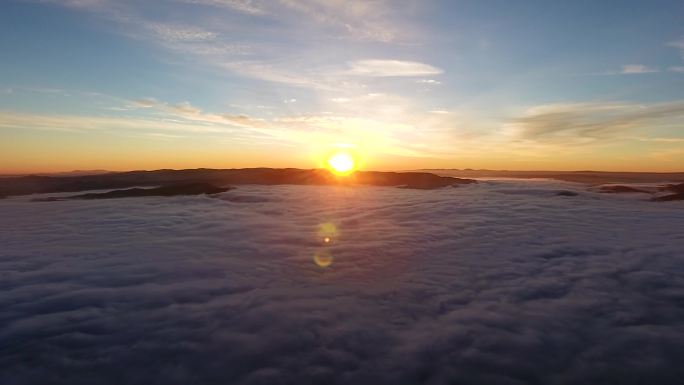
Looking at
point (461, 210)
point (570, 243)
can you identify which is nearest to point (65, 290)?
point (570, 243)

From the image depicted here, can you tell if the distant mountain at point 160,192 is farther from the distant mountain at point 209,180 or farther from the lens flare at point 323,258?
the lens flare at point 323,258

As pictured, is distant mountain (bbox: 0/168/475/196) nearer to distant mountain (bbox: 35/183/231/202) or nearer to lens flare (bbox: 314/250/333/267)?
distant mountain (bbox: 35/183/231/202)

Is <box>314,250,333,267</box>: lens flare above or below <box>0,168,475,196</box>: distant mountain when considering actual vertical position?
below

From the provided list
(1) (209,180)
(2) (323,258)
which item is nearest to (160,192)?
(1) (209,180)

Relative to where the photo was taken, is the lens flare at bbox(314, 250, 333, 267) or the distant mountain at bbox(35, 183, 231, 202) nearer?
the lens flare at bbox(314, 250, 333, 267)

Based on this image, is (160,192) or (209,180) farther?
(209,180)

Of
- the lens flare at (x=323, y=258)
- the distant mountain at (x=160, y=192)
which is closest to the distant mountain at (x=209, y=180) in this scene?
the distant mountain at (x=160, y=192)

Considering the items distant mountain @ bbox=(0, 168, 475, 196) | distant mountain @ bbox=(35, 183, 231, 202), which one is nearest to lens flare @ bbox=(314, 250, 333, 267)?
distant mountain @ bbox=(35, 183, 231, 202)

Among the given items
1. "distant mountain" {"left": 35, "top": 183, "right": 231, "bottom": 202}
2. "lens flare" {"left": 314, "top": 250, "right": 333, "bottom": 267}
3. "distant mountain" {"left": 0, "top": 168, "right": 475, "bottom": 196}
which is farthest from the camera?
"distant mountain" {"left": 0, "top": 168, "right": 475, "bottom": 196}

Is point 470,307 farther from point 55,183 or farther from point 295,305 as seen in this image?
point 55,183

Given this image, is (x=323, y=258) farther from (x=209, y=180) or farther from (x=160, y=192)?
(x=209, y=180)
